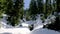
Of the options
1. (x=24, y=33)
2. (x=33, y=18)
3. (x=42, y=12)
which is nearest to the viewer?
(x=24, y=33)

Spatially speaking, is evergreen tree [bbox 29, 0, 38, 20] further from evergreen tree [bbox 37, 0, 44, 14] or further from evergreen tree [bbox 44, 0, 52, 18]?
evergreen tree [bbox 44, 0, 52, 18]

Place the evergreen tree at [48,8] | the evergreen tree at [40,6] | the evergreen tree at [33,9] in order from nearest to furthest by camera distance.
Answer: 1. the evergreen tree at [48,8]
2. the evergreen tree at [40,6]
3. the evergreen tree at [33,9]

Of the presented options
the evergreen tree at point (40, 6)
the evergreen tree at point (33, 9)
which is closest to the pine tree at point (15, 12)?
the evergreen tree at point (40, 6)

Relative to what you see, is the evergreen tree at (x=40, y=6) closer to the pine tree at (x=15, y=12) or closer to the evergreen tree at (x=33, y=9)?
the evergreen tree at (x=33, y=9)

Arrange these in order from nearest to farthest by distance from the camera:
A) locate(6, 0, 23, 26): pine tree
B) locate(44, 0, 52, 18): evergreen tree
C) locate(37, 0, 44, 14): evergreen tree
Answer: locate(6, 0, 23, 26): pine tree, locate(44, 0, 52, 18): evergreen tree, locate(37, 0, 44, 14): evergreen tree

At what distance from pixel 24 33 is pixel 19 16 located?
43.8ft

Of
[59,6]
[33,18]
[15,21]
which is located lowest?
[33,18]

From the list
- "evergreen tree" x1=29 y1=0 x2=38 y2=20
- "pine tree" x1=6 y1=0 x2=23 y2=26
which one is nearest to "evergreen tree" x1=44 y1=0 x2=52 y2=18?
"evergreen tree" x1=29 y1=0 x2=38 y2=20

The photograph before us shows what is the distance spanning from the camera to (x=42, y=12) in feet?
107

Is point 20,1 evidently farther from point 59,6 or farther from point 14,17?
point 59,6

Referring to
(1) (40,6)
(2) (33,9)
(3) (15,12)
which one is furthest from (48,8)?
(3) (15,12)

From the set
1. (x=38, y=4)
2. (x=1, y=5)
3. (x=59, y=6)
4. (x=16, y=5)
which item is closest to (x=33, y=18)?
(x=38, y=4)

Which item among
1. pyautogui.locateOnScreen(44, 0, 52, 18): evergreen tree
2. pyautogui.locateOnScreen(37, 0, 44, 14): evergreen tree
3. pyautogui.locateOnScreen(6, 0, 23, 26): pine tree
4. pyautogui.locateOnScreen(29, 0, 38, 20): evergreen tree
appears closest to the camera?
pyautogui.locateOnScreen(6, 0, 23, 26): pine tree

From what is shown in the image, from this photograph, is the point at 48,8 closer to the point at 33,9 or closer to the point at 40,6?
the point at 40,6
